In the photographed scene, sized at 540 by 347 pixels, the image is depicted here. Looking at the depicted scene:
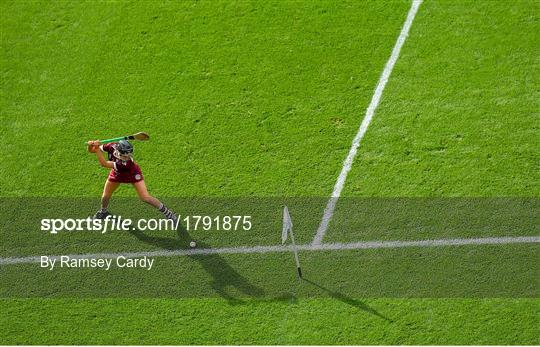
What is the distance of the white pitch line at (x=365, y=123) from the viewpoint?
12.0 metres

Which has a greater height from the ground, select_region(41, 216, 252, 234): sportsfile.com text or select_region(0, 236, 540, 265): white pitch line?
select_region(41, 216, 252, 234): sportsfile.com text

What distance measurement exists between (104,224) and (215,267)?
2174mm

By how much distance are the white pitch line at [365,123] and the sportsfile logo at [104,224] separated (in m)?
2.46

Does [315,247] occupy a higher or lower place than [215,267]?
lower

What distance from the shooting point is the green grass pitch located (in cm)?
1075

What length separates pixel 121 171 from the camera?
1159 centimetres

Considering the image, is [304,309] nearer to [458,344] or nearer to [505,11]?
[458,344]

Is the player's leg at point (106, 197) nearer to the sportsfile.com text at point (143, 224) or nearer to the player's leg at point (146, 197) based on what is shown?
the sportsfile.com text at point (143, 224)

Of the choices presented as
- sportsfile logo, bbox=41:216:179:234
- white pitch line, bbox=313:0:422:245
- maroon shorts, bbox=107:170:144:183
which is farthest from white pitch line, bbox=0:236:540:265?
maroon shorts, bbox=107:170:144:183

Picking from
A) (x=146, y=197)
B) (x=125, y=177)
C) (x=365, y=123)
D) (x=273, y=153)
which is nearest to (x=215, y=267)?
(x=146, y=197)

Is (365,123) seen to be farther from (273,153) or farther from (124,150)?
(124,150)

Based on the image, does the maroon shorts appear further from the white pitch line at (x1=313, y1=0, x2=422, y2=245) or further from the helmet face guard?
the white pitch line at (x1=313, y1=0, x2=422, y2=245)

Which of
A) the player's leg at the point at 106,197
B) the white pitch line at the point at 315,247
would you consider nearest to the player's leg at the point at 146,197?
the player's leg at the point at 106,197

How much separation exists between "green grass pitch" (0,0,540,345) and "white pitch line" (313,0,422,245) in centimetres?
12
